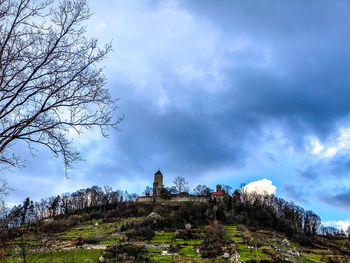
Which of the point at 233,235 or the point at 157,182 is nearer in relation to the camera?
the point at 233,235

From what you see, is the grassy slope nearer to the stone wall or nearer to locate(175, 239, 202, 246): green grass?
locate(175, 239, 202, 246): green grass

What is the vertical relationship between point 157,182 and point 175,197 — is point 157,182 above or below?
above

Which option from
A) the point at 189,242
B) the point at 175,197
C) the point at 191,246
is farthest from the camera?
the point at 175,197

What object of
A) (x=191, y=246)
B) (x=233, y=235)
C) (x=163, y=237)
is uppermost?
(x=233, y=235)

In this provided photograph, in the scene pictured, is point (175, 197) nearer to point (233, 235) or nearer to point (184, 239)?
point (233, 235)

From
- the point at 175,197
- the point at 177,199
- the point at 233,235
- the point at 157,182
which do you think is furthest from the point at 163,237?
the point at 157,182

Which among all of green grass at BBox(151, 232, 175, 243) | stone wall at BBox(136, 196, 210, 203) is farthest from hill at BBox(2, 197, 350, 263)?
stone wall at BBox(136, 196, 210, 203)

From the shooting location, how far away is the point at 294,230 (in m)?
79.4

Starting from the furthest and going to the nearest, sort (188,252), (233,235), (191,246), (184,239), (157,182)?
(157,182) < (233,235) < (184,239) < (191,246) < (188,252)

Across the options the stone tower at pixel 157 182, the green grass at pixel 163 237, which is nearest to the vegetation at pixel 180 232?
the green grass at pixel 163 237

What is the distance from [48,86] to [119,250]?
42006mm

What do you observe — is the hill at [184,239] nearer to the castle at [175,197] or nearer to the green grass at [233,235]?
the green grass at [233,235]

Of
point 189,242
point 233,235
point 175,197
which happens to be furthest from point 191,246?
point 175,197

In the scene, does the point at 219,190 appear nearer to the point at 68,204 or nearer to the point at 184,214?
the point at 184,214
